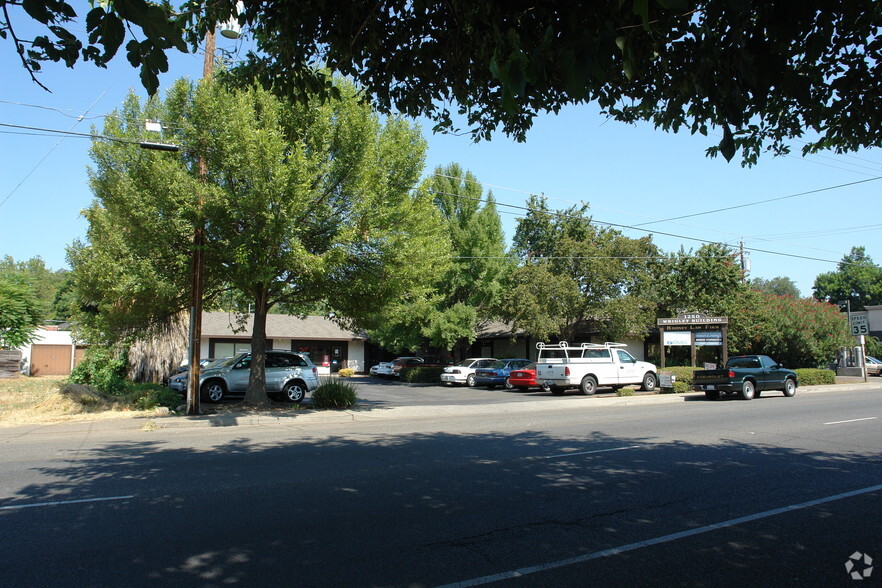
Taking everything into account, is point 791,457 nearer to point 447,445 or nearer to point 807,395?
point 447,445

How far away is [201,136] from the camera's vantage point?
45.6 feet

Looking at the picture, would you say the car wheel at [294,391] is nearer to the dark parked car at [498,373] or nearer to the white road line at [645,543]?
the dark parked car at [498,373]

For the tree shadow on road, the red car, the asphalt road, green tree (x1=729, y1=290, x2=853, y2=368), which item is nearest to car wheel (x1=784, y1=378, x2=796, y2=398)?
green tree (x1=729, y1=290, x2=853, y2=368)

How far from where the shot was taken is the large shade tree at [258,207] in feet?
43.2

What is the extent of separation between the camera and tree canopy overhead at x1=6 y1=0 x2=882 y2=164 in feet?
11.6

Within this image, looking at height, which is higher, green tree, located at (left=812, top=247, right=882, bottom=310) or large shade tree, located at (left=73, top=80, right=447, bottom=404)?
green tree, located at (left=812, top=247, right=882, bottom=310)

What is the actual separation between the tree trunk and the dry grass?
2644 mm

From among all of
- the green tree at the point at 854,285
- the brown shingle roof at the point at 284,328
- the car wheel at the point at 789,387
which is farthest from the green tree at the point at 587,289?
the green tree at the point at 854,285

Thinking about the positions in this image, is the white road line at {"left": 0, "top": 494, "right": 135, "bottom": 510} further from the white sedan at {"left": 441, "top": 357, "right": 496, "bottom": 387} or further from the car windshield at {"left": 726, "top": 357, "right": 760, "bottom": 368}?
the white sedan at {"left": 441, "top": 357, "right": 496, "bottom": 387}

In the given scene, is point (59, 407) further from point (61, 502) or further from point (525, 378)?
point (525, 378)

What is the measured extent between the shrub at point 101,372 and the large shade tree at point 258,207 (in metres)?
4.44

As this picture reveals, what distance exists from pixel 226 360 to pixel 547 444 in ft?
42.9

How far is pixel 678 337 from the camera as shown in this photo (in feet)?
86.2

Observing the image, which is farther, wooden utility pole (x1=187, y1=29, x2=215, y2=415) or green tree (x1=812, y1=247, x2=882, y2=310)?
green tree (x1=812, y1=247, x2=882, y2=310)
